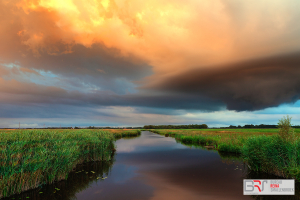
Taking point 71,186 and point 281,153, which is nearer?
point 71,186

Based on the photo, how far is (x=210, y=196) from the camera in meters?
9.66

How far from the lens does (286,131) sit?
11.9 metres

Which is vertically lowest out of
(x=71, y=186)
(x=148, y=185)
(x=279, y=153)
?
(x=148, y=185)

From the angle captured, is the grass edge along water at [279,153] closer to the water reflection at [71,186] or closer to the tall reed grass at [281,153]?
the tall reed grass at [281,153]

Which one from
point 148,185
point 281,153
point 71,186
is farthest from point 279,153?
point 71,186

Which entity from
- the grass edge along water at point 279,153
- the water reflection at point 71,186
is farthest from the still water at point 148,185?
the grass edge along water at point 279,153

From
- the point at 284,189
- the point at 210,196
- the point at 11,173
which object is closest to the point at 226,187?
the point at 210,196

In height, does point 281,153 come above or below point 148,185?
above

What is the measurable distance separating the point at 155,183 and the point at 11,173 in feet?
28.7

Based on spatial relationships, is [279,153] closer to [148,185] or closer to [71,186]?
[148,185]

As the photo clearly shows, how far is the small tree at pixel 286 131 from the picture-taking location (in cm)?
1173

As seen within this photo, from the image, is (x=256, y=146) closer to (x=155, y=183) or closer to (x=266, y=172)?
(x=266, y=172)

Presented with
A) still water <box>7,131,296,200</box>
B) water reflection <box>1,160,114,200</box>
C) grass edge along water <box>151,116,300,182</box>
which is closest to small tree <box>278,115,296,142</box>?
grass edge along water <box>151,116,300,182</box>

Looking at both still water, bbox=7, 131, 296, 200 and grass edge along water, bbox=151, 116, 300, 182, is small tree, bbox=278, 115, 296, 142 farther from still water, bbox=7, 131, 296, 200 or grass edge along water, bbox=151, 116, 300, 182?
still water, bbox=7, 131, 296, 200
